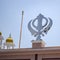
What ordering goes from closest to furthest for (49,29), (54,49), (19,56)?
(54,49), (19,56), (49,29)

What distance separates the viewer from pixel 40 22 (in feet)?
36.2

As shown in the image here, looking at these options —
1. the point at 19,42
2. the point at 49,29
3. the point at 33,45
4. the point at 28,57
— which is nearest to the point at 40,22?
the point at 49,29

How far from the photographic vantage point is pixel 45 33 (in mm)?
10695

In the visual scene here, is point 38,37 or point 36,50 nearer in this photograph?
point 36,50

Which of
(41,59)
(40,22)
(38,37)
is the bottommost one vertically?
(41,59)

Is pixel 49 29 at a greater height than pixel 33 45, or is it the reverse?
pixel 49 29

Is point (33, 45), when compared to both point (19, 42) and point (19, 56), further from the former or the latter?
point (19, 42)

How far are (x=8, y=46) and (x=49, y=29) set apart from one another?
2409 mm

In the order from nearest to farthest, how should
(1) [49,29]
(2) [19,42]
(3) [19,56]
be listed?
(3) [19,56], (1) [49,29], (2) [19,42]

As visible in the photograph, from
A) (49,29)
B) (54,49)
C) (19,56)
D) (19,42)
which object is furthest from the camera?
(19,42)

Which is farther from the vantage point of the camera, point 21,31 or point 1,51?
point 21,31

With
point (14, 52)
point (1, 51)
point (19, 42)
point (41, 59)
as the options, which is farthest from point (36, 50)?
point (19, 42)

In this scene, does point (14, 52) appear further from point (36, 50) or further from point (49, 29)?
point (49, 29)

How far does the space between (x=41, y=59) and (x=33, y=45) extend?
0.93 metres
